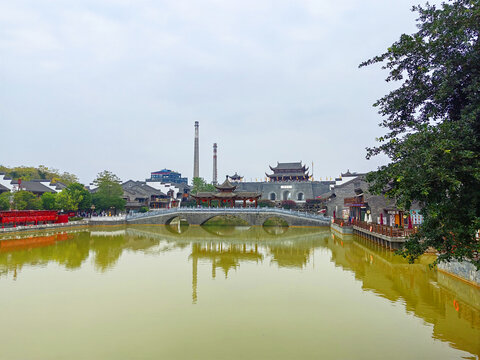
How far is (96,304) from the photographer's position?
1038 cm

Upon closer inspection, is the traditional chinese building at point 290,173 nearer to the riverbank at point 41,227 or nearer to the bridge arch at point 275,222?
the bridge arch at point 275,222

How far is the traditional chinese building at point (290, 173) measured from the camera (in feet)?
198

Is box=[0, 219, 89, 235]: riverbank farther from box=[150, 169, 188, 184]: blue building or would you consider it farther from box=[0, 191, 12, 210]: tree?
box=[150, 169, 188, 184]: blue building

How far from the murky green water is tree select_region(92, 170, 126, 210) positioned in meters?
24.2

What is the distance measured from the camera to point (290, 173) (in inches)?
2419

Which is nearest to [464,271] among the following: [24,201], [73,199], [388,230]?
[388,230]

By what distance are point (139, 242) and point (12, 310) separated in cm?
1741

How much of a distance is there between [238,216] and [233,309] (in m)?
29.4

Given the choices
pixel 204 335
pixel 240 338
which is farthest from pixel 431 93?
pixel 204 335

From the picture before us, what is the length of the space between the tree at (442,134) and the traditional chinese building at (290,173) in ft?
168

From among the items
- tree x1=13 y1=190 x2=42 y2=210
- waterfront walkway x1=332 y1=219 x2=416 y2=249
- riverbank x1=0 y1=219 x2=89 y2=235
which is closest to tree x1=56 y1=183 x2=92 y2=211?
riverbank x1=0 y1=219 x2=89 y2=235

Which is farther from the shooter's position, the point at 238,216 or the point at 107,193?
the point at 107,193

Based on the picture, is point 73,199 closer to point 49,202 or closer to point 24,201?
point 49,202

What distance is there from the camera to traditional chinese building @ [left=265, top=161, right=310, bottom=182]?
60375 millimetres
